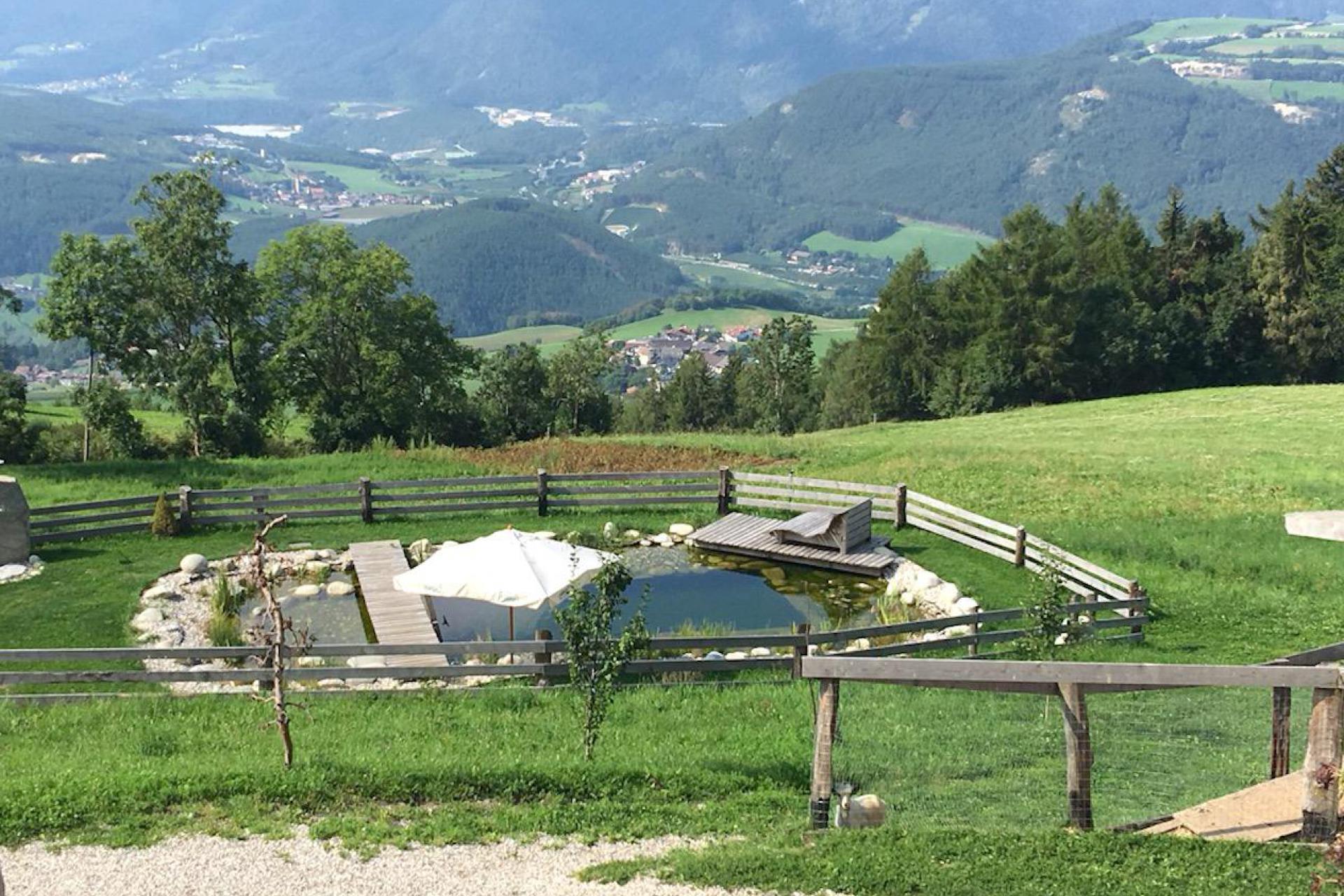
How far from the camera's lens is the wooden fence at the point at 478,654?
15.3m

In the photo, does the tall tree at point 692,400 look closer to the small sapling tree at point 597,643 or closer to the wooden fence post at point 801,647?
the wooden fence post at point 801,647

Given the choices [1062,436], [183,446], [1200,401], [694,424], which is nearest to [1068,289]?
[1200,401]

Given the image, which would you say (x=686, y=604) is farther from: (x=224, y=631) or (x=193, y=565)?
(x=193, y=565)

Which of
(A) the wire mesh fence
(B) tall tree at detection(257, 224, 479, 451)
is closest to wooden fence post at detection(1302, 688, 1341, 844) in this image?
(A) the wire mesh fence

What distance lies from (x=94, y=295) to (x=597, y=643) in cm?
2774

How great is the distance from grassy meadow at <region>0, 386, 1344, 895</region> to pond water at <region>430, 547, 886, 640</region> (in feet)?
6.32

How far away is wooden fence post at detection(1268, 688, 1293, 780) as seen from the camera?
995cm

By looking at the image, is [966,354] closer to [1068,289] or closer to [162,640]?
[1068,289]

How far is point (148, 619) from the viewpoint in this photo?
20.2 m

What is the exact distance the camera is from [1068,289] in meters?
65.0

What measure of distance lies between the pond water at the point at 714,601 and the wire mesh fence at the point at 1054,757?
276 inches

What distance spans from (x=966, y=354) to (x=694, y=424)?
29.5 meters

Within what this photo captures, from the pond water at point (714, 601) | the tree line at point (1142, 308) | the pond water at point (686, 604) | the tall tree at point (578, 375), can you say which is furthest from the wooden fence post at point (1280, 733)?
the tall tree at point (578, 375)

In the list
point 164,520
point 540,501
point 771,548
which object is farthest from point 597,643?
point 164,520
